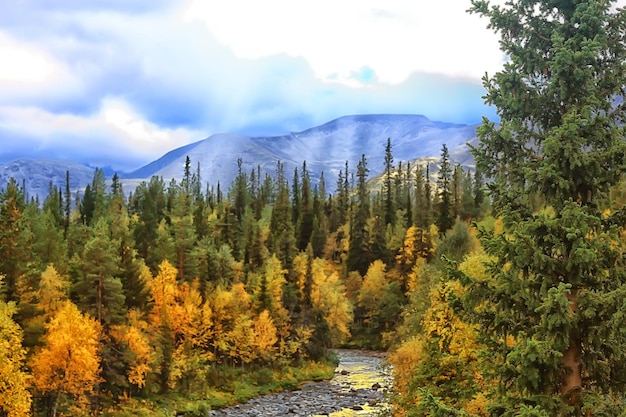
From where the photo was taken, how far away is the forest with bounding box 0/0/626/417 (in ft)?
37.6

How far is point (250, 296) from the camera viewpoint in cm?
7225

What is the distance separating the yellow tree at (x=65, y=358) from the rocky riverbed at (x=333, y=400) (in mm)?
14579

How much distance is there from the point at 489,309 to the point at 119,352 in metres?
43.1

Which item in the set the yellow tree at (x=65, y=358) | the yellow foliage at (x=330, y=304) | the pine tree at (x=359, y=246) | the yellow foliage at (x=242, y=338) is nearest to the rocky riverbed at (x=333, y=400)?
the yellow foliage at (x=242, y=338)

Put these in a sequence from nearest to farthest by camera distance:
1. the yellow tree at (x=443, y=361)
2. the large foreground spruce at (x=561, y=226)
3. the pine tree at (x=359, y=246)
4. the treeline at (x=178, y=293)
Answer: the large foreground spruce at (x=561, y=226) → the yellow tree at (x=443, y=361) → the treeline at (x=178, y=293) → the pine tree at (x=359, y=246)

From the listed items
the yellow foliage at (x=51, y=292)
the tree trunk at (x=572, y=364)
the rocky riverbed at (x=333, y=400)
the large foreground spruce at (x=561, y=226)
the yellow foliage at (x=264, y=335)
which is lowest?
the rocky riverbed at (x=333, y=400)

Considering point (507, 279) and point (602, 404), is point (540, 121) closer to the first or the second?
point (507, 279)

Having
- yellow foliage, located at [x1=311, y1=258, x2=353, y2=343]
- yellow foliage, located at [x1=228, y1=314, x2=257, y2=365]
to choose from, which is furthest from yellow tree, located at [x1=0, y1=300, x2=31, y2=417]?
yellow foliage, located at [x1=311, y1=258, x2=353, y2=343]

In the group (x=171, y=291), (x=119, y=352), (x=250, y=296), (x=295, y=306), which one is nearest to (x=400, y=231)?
(x=295, y=306)

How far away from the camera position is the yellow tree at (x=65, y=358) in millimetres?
42281

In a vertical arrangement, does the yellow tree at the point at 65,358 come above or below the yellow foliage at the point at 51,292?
below

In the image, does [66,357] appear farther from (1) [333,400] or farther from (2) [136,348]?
(1) [333,400]

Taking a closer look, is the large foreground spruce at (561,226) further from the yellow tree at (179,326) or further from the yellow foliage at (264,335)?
the yellow foliage at (264,335)

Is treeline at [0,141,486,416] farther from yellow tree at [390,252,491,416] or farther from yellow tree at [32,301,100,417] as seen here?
yellow tree at [390,252,491,416]
